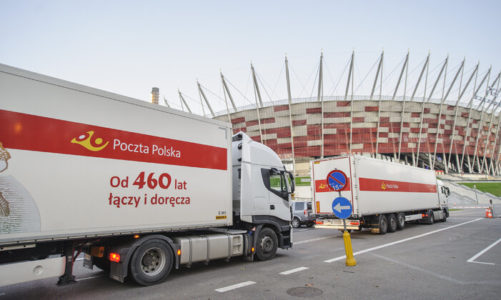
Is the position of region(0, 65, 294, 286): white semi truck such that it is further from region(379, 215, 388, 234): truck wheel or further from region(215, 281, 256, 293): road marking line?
region(379, 215, 388, 234): truck wheel

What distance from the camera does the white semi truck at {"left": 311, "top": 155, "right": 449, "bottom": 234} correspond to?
13.1 meters

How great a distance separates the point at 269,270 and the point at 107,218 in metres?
4.04

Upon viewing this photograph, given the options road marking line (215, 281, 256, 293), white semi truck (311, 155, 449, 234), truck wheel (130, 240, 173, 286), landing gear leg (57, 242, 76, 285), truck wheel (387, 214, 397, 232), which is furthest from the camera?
truck wheel (387, 214, 397, 232)

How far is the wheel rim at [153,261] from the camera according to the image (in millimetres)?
5965

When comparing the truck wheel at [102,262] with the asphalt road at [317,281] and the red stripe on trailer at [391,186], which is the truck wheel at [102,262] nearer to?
the asphalt road at [317,281]

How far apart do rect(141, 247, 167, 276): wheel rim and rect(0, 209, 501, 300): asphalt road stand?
13.4 inches

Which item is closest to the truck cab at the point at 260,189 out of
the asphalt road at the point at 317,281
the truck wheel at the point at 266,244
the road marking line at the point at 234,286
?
the truck wheel at the point at 266,244

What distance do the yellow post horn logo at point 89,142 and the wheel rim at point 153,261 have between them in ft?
7.66

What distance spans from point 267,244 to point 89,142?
225 inches

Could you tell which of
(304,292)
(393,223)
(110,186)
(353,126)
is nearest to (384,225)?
(393,223)

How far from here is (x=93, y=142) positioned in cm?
523

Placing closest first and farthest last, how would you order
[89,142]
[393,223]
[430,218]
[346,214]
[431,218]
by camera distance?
[89,142], [346,214], [393,223], [430,218], [431,218]

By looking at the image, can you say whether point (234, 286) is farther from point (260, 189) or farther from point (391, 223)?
point (391, 223)

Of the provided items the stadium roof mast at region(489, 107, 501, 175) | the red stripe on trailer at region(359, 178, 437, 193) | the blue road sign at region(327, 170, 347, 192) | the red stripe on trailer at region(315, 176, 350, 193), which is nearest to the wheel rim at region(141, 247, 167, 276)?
Result: the blue road sign at region(327, 170, 347, 192)
